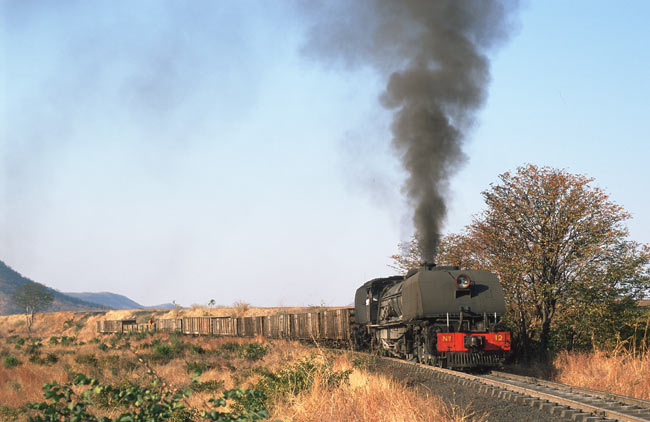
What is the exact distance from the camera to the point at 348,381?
480 inches

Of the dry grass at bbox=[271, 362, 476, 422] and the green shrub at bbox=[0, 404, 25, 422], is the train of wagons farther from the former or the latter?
the green shrub at bbox=[0, 404, 25, 422]

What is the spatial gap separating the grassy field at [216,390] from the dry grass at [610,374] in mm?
4791

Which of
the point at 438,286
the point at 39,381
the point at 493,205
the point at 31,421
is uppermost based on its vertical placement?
the point at 493,205

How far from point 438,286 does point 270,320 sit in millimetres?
22893

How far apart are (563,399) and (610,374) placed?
12.2 ft

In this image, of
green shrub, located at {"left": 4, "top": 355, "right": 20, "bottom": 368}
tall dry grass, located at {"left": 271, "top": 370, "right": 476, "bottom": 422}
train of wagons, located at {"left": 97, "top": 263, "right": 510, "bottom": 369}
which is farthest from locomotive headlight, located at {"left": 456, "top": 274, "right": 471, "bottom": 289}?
green shrub, located at {"left": 4, "top": 355, "right": 20, "bottom": 368}

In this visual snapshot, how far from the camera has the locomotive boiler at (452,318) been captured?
15922 millimetres

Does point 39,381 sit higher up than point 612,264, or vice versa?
point 612,264

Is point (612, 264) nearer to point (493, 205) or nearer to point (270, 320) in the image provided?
point (493, 205)

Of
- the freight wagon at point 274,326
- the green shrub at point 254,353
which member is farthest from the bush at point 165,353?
the freight wagon at point 274,326

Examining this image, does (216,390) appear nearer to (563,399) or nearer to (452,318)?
(452,318)

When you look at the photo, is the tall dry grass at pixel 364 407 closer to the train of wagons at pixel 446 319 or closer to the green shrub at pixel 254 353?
the train of wagons at pixel 446 319

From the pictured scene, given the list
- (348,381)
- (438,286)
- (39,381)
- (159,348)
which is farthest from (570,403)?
(159,348)

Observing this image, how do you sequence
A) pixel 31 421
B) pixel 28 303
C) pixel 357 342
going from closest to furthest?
pixel 31 421
pixel 357 342
pixel 28 303
